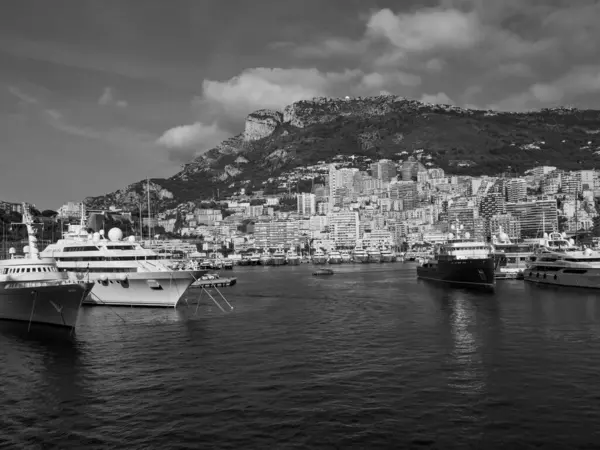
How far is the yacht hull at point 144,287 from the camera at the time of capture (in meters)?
46.1

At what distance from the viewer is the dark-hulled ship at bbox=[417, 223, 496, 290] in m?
64.6

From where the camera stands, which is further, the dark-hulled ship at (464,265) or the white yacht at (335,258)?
the white yacht at (335,258)

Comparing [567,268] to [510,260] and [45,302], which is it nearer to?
[510,260]

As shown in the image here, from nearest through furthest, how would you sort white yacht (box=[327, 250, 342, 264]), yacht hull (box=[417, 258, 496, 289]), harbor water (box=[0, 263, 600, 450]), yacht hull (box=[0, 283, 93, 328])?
harbor water (box=[0, 263, 600, 450]) < yacht hull (box=[0, 283, 93, 328]) < yacht hull (box=[417, 258, 496, 289]) < white yacht (box=[327, 250, 342, 264])

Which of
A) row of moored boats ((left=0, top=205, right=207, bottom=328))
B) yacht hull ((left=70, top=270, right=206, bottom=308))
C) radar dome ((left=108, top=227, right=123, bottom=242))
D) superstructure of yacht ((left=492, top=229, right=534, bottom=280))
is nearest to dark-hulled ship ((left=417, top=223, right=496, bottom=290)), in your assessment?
superstructure of yacht ((left=492, top=229, right=534, bottom=280))

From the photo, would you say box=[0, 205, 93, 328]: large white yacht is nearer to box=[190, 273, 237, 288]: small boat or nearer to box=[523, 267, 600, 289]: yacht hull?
box=[190, 273, 237, 288]: small boat

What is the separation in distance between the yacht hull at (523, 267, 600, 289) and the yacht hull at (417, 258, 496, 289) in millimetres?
7806

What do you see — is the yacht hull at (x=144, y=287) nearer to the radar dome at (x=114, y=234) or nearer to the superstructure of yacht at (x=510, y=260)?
the radar dome at (x=114, y=234)

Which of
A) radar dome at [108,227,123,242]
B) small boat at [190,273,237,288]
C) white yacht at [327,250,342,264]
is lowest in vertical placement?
white yacht at [327,250,342,264]

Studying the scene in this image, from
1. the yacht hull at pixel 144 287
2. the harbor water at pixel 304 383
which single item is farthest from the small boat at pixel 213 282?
the harbor water at pixel 304 383

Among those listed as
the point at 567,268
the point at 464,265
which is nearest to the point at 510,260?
the point at 567,268

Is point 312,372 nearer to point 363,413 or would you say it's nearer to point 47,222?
point 363,413

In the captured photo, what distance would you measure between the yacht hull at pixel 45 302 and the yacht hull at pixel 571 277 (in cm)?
5588

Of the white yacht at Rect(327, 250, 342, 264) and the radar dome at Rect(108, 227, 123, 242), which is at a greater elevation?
the radar dome at Rect(108, 227, 123, 242)
